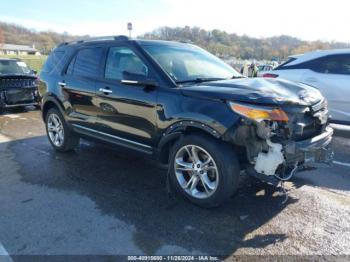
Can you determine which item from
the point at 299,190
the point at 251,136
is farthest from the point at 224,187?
the point at 299,190

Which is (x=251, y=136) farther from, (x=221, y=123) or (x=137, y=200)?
(x=137, y=200)

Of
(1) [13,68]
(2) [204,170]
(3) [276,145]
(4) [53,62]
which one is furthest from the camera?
(1) [13,68]

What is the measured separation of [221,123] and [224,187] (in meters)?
0.67

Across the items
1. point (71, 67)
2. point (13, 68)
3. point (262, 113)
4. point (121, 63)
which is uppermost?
point (121, 63)

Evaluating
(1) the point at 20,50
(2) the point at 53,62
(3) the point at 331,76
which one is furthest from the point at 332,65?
(1) the point at 20,50

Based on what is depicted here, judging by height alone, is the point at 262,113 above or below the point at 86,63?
below

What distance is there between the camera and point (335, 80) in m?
6.66

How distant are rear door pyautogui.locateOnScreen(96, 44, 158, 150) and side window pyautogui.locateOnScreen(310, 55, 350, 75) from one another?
4.27 metres

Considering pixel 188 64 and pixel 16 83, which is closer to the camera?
pixel 188 64

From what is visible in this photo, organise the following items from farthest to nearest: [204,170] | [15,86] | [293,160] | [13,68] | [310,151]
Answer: [13,68] → [15,86] → [204,170] → [310,151] → [293,160]

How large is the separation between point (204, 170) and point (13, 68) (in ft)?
29.8

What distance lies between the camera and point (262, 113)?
332 cm

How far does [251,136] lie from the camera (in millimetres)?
3385

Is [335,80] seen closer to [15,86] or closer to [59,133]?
[59,133]
